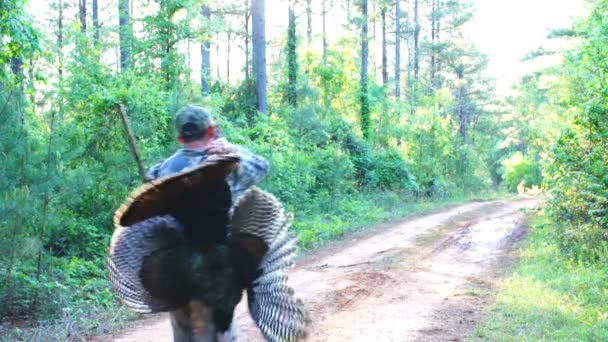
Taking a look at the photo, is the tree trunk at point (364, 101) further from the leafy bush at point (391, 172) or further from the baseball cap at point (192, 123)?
the baseball cap at point (192, 123)

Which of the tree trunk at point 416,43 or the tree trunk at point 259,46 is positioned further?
the tree trunk at point 416,43

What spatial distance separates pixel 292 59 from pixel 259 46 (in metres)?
3.31

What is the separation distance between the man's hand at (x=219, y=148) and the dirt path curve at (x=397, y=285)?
1.32 meters

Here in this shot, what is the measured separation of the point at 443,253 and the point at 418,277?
8.64 ft

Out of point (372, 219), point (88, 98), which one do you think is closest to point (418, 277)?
point (88, 98)

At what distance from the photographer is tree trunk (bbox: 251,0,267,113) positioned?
20.1 m

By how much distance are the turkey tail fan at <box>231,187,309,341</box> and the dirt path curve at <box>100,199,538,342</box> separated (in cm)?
71

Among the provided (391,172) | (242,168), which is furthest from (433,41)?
(242,168)

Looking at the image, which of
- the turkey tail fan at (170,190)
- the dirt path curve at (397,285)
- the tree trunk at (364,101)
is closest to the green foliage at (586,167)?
the dirt path curve at (397,285)

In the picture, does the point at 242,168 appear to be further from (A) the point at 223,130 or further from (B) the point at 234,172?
(A) the point at 223,130

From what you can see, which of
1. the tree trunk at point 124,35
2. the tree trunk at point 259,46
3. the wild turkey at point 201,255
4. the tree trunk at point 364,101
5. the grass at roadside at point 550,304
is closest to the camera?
the wild turkey at point 201,255

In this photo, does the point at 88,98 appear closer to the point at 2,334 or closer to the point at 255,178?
the point at 2,334

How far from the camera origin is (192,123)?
341 cm

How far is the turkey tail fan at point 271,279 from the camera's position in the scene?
339 cm
